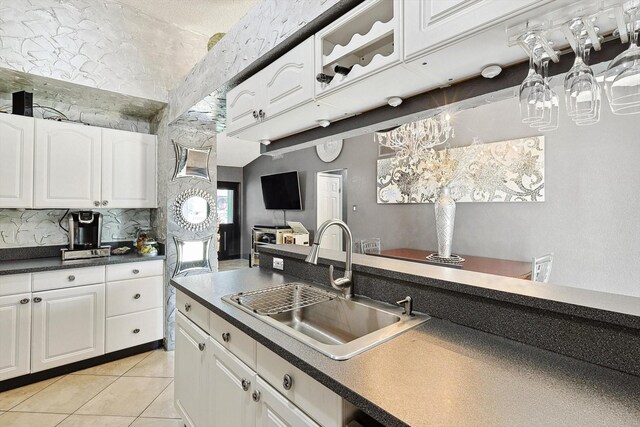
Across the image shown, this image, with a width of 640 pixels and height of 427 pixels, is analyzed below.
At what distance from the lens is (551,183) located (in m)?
3.34

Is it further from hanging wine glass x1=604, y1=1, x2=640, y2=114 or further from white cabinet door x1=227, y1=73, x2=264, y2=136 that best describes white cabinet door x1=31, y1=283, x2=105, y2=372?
hanging wine glass x1=604, y1=1, x2=640, y2=114

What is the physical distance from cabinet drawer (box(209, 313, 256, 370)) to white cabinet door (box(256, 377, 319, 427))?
0.10m

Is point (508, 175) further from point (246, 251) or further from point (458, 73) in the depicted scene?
point (246, 251)

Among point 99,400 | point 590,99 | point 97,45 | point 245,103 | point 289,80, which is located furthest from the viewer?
point 97,45

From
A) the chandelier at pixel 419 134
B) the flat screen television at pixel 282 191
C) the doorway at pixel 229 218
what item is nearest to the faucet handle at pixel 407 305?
the chandelier at pixel 419 134

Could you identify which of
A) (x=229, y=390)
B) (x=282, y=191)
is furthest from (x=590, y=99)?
(x=282, y=191)

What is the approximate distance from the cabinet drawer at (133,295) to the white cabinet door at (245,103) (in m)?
1.81

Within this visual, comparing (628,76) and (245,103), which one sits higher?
(245,103)

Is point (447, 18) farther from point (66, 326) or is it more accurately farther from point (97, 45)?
point (66, 326)

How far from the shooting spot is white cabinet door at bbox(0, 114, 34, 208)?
2.52 meters

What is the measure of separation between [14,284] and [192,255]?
4.44 ft

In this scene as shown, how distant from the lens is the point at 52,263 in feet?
8.61

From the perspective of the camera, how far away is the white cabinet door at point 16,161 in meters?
2.52

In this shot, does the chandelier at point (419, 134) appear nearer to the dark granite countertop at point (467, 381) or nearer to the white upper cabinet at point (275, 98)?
the white upper cabinet at point (275, 98)
